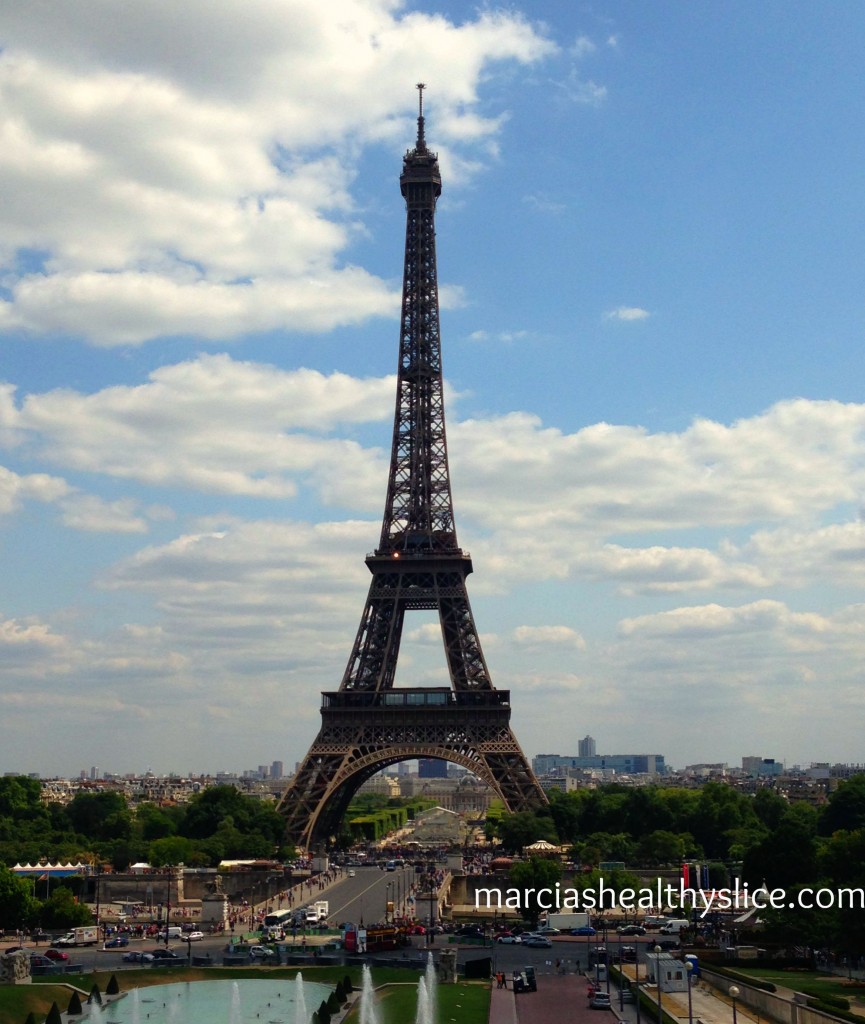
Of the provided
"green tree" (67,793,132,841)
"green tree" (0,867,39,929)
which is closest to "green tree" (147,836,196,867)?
"green tree" (67,793,132,841)

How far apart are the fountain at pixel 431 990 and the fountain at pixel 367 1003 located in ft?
6.89

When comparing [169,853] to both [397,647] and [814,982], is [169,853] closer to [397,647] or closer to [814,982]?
[397,647]

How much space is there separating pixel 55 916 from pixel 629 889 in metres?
36.4

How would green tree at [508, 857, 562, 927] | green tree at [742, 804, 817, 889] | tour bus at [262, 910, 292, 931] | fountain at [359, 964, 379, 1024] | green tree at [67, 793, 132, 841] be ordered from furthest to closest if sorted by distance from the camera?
green tree at [67, 793, 132, 841], green tree at [508, 857, 562, 927], green tree at [742, 804, 817, 889], tour bus at [262, 910, 292, 931], fountain at [359, 964, 379, 1024]

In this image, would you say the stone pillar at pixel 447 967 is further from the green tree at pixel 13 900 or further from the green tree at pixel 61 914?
the green tree at pixel 61 914

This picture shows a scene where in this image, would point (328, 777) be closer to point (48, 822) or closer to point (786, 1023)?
point (48, 822)

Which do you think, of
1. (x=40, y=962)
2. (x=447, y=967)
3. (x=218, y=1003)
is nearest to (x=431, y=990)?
(x=447, y=967)

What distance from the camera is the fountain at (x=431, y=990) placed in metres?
51.6

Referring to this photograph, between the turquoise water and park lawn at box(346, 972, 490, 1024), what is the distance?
266 cm

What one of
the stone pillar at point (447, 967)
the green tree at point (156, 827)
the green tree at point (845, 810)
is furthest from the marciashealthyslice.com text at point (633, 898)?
the green tree at point (156, 827)

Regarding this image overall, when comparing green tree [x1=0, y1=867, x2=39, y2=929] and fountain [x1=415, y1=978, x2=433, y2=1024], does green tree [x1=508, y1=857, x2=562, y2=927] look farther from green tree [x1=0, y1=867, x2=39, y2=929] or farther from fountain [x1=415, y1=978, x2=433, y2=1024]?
fountain [x1=415, y1=978, x2=433, y2=1024]

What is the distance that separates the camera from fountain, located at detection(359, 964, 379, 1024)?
168 feet

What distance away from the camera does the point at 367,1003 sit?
54062 mm

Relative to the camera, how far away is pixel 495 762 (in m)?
116
